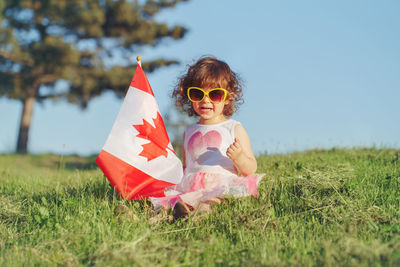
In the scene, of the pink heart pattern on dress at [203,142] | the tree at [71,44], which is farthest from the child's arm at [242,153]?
the tree at [71,44]

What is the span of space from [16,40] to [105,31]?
377 cm

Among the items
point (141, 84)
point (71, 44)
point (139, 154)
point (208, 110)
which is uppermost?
point (71, 44)

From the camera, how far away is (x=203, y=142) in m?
3.91

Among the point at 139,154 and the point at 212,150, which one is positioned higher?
the point at 212,150

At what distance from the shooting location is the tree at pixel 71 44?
50.6 feet

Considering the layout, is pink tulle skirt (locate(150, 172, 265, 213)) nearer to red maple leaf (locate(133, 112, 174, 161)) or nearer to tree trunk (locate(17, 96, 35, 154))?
red maple leaf (locate(133, 112, 174, 161))

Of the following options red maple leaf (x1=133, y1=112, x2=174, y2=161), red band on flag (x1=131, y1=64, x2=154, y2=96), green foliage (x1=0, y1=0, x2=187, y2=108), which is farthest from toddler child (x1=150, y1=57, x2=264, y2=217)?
green foliage (x1=0, y1=0, x2=187, y2=108)

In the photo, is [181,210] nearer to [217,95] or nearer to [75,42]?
[217,95]

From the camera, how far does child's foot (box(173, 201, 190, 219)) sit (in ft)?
10.8

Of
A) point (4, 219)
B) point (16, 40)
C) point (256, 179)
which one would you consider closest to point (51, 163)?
point (16, 40)

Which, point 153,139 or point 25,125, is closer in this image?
point 153,139

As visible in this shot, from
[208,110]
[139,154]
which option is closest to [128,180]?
[139,154]

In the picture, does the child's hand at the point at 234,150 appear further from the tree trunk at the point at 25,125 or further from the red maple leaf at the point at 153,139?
the tree trunk at the point at 25,125

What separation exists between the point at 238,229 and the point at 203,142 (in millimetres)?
1147
